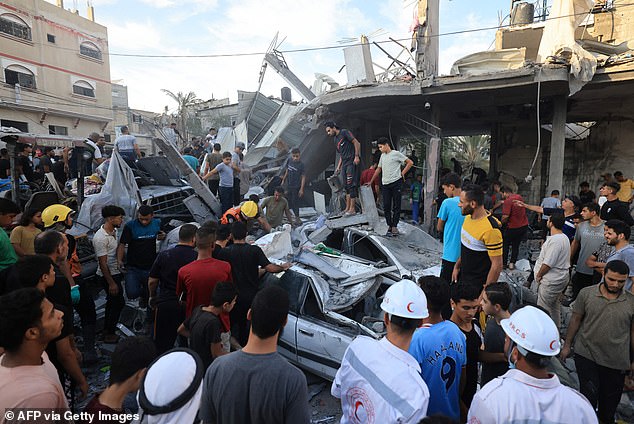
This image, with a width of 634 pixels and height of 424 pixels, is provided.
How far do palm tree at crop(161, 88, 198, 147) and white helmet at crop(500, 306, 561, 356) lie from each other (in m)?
27.9

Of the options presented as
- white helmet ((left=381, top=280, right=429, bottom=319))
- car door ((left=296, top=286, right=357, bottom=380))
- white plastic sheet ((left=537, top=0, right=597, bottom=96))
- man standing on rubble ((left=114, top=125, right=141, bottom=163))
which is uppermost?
Result: white plastic sheet ((left=537, top=0, right=597, bottom=96))

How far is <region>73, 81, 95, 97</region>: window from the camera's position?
2472cm

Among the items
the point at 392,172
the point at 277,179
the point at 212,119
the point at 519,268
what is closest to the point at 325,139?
the point at 277,179

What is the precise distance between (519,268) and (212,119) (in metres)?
27.1

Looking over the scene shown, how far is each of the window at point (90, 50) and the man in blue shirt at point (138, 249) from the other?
27.6 m

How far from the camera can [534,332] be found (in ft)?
5.26

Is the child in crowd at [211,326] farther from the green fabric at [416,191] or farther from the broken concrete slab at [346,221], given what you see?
the green fabric at [416,191]

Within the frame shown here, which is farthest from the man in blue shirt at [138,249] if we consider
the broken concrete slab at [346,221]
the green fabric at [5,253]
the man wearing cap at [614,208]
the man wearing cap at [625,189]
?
the man wearing cap at [625,189]

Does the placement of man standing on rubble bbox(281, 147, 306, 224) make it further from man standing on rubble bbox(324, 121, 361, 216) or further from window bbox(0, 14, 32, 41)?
window bbox(0, 14, 32, 41)

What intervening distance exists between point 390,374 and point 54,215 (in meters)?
4.05

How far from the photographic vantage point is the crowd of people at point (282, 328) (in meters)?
1.52

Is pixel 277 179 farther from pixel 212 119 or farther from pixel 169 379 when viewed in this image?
pixel 212 119

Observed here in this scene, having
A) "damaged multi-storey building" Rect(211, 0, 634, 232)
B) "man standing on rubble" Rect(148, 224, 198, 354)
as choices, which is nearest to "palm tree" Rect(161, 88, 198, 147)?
"damaged multi-storey building" Rect(211, 0, 634, 232)

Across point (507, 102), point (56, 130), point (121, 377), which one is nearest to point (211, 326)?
point (121, 377)
